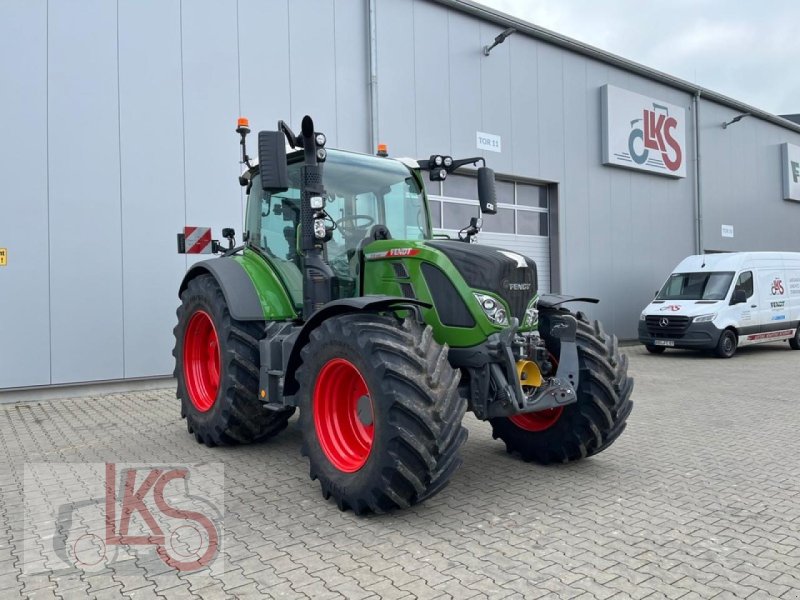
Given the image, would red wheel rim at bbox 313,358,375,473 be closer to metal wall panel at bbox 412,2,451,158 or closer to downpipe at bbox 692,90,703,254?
metal wall panel at bbox 412,2,451,158

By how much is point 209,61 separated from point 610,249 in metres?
9.82

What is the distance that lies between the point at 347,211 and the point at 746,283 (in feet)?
38.9

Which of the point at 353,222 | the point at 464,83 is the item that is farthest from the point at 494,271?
the point at 464,83

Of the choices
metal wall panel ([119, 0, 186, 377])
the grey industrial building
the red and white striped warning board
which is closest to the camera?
the grey industrial building

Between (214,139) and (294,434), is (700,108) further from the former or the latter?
(294,434)

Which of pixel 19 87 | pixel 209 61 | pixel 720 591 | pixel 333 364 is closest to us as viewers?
pixel 720 591

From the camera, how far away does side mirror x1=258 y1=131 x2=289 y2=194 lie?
428cm

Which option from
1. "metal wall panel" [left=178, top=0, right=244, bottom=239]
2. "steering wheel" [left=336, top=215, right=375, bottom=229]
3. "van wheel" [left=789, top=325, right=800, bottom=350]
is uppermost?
"metal wall panel" [left=178, top=0, right=244, bottom=239]

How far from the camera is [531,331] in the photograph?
4418 millimetres

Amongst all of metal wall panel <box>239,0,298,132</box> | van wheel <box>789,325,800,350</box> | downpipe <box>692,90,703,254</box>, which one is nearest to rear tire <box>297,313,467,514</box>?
metal wall panel <box>239,0,298,132</box>

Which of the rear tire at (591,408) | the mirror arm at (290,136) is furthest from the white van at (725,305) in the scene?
the mirror arm at (290,136)

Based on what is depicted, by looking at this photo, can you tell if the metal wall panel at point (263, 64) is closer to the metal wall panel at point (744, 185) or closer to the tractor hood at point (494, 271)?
the tractor hood at point (494, 271)

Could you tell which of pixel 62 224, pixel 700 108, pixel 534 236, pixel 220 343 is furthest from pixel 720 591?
pixel 700 108

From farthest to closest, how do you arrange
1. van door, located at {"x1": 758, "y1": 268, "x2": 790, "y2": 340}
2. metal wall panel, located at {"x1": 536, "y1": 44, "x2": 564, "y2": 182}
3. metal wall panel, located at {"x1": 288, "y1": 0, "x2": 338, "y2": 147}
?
van door, located at {"x1": 758, "y1": 268, "x2": 790, "y2": 340} < metal wall panel, located at {"x1": 536, "y1": 44, "x2": 564, "y2": 182} < metal wall panel, located at {"x1": 288, "y1": 0, "x2": 338, "y2": 147}
